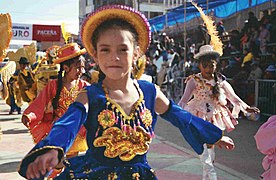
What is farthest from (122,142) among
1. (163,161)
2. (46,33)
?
(46,33)

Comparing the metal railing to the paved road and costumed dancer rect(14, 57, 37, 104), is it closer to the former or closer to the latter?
the paved road

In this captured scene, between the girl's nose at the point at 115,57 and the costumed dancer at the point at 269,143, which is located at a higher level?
the girl's nose at the point at 115,57

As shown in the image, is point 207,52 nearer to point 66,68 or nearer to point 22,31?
point 66,68

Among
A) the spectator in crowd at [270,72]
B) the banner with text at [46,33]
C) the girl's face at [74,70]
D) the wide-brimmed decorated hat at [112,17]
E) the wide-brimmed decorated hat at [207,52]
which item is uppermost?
the banner with text at [46,33]

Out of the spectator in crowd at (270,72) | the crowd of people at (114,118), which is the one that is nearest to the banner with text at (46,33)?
the spectator in crowd at (270,72)

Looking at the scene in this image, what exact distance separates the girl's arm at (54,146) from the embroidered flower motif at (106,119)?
11cm

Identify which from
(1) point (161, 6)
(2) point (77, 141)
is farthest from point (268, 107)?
(1) point (161, 6)

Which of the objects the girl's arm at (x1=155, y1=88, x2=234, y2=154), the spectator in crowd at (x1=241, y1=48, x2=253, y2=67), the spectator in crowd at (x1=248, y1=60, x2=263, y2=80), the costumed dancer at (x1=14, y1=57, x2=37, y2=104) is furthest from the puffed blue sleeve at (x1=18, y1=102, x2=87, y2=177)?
the costumed dancer at (x1=14, y1=57, x2=37, y2=104)

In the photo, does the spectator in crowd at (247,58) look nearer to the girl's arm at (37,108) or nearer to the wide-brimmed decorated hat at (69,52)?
the wide-brimmed decorated hat at (69,52)

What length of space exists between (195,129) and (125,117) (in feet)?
1.80

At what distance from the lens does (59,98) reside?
4.72 m

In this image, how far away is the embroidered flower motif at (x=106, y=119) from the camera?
256 centimetres

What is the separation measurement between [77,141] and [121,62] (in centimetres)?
196

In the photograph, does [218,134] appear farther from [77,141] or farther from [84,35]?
[77,141]
